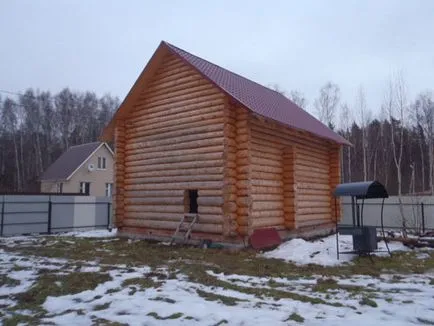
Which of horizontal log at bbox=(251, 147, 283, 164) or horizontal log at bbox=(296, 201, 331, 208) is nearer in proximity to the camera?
horizontal log at bbox=(251, 147, 283, 164)

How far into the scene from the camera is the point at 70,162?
37.6 metres

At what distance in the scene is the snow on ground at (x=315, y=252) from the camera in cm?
1069

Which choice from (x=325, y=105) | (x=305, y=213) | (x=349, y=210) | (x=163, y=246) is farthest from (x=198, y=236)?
(x=325, y=105)

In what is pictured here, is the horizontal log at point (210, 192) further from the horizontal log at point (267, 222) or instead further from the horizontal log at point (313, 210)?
the horizontal log at point (313, 210)

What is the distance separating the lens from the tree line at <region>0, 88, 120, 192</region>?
160 ft

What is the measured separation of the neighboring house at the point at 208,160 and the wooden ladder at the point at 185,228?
21 centimetres

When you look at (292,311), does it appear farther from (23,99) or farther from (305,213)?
(23,99)

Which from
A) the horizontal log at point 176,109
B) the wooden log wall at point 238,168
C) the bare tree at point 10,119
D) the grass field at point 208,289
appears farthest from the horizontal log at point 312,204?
the bare tree at point 10,119

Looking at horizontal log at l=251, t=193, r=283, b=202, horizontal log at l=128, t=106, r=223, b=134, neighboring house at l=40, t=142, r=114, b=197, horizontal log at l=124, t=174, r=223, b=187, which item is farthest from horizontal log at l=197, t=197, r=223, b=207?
neighboring house at l=40, t=142, r=114, b=197

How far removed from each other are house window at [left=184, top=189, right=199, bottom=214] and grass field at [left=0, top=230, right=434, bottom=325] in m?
2.49

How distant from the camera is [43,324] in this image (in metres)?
5.46

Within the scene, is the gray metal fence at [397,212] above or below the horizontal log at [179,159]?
below

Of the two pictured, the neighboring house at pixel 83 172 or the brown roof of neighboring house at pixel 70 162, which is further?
the neighboring house at pixel 83 172

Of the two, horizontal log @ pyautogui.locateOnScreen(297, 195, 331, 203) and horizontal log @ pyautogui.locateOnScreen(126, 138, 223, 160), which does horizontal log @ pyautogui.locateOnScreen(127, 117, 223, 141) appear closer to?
horizontal log @ pyautogui.locateOnScreen(126, 138, 223, 160)
